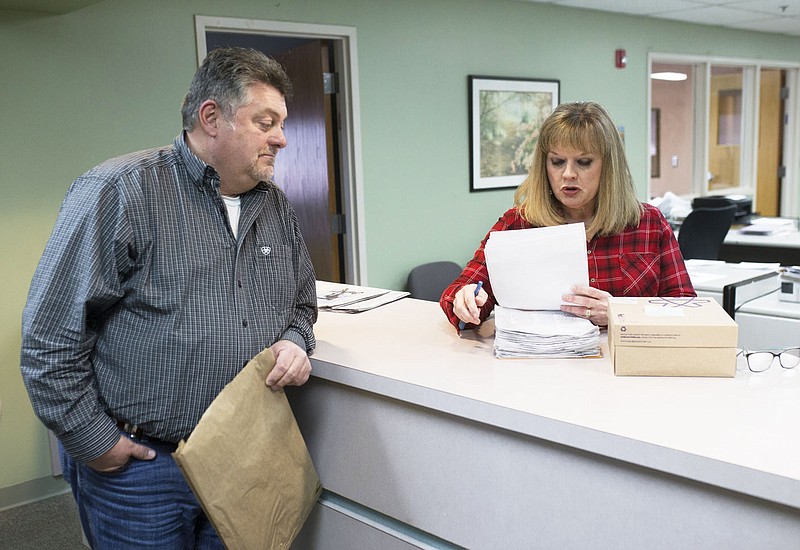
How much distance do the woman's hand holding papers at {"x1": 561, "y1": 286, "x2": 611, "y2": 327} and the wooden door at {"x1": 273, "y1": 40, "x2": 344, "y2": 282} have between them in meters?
2.76

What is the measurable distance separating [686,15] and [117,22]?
4.64 m

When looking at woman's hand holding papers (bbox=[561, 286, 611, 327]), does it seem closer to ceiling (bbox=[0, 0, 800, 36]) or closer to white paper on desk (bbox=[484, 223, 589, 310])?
white paper on desk (bbox=[484, 223, 589, 310])

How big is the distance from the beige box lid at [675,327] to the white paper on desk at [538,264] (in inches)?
6.5

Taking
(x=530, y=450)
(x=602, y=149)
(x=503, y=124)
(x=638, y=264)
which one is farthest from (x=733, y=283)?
(x=503, y=124)

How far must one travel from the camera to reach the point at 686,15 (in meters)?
6.11

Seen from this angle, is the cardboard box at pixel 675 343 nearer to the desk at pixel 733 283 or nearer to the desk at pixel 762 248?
the desk at pixel 733 283

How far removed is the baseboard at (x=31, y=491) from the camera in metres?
3.15

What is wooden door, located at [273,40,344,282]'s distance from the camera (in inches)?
167

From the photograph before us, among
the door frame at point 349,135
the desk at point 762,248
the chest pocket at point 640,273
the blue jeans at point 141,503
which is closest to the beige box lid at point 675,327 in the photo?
the chest pocket at point 640,273

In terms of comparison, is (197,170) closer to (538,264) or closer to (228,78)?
(228,78)

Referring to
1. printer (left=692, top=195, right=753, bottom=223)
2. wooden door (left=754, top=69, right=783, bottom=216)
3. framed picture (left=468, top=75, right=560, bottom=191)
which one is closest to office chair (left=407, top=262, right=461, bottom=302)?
framed picture (left=468, top=75, right=560, bottom=191)

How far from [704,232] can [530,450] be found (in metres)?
3.60

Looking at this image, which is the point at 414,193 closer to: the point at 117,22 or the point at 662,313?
the point at 117,22

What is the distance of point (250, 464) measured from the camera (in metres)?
1.54
